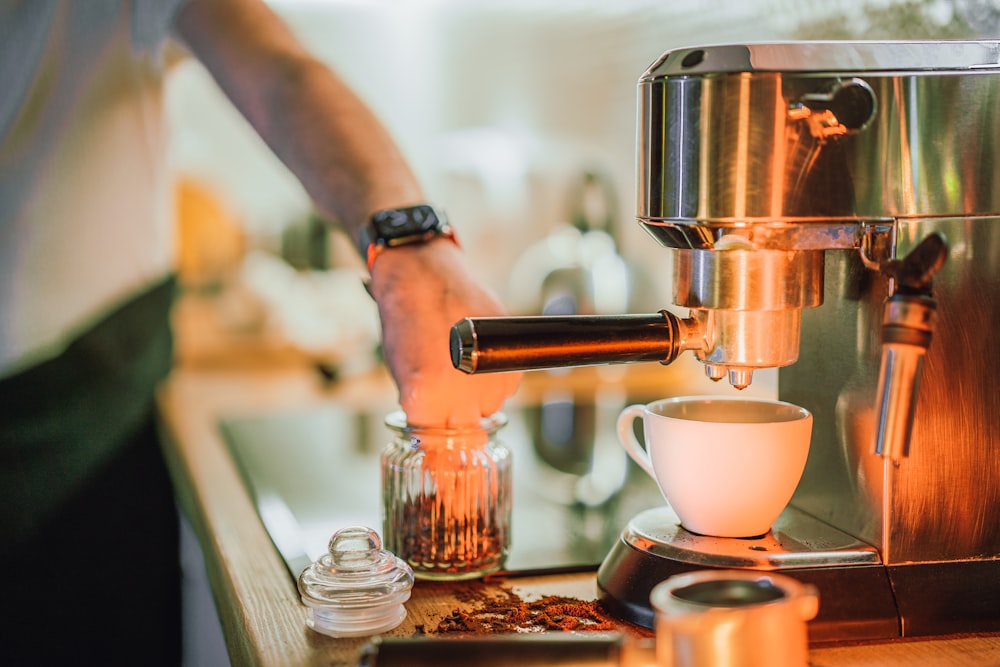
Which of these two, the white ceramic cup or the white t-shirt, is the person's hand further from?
the white t-shirt

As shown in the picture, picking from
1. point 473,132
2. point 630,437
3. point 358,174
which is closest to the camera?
point 630,437

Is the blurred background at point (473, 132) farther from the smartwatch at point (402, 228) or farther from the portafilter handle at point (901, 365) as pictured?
the portafilter handle at point (901, 365)

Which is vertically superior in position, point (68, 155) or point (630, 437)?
point (68, 155)

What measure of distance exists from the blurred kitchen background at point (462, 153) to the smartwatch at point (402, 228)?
2.36 feet

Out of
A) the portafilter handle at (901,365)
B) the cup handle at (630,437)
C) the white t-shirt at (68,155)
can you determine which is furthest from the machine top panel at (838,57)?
the white t-shirt at (68,155)

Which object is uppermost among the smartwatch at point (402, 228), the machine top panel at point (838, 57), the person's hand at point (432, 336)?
the machine top panel at point (838, 57)

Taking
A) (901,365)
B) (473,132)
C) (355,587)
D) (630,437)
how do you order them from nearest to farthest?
1. (901,365)
2. (355,587)
3. (630,437)
4. (473,132)

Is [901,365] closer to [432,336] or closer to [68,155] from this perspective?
[432,336]

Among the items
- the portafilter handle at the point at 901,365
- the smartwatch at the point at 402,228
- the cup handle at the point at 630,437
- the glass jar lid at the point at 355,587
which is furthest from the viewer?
the smartwatch at the point at 402,228

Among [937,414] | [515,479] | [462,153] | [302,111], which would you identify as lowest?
[515,479]

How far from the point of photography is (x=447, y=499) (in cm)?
74

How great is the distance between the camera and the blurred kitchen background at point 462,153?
190 cm

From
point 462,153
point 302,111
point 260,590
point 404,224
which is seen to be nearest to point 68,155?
point 302,111

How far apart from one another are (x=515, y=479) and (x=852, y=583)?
0.51 m
